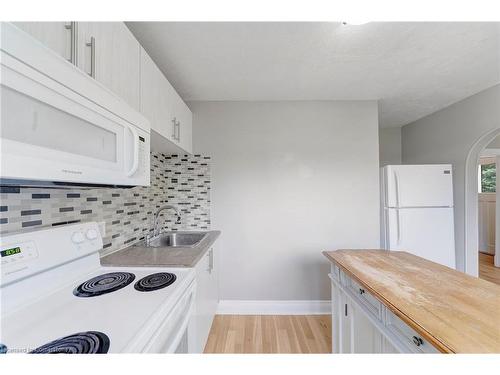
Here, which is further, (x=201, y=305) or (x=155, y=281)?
(x=201, y=305)

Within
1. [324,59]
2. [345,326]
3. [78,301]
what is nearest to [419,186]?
[324,59]

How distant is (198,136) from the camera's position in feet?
8.33

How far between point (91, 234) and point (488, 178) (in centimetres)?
665

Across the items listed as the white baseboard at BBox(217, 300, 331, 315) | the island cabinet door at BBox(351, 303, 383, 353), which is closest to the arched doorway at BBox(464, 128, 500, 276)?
the white baseboard at BBox(217, 300, 331, 315)

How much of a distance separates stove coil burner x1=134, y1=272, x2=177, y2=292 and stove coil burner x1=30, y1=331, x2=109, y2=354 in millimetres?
335

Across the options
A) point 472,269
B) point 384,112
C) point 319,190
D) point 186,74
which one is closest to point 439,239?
point 472,269

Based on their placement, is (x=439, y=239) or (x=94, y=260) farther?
(x=439, y=239)

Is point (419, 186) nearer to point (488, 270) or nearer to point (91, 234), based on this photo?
point (488, 270)

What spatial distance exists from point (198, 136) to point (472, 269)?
359cm

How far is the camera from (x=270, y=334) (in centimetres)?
207

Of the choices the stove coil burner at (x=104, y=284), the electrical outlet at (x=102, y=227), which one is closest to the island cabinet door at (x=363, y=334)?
the stove coil burner at (x=104, y=284)

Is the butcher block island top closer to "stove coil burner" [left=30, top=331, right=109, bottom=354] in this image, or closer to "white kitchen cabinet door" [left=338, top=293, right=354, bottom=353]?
"white kitchen cabinet door" [left=338, top=293, right=354, bottom=353]

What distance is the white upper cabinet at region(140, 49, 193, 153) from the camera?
54.9 inches

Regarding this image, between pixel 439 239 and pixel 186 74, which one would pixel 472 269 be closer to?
pixel 439 239
